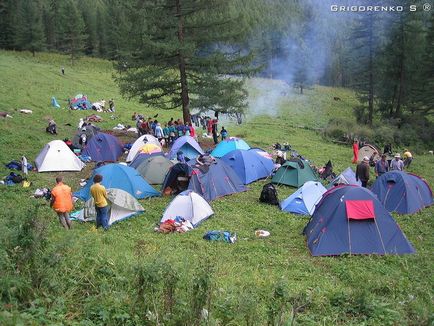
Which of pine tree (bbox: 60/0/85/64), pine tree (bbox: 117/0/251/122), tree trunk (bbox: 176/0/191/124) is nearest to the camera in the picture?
pine tree (bbox: 117/0/251/122)

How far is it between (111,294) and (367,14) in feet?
117

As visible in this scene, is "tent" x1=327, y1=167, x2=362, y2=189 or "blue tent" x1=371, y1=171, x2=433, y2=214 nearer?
"blue tent" x1=371, y1=171, x2=433, y2=214

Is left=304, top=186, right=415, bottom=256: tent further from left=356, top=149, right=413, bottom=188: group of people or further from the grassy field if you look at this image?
left=356, top=149, right=413, bottom=188: group of people

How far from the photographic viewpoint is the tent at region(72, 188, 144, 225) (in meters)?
12.3

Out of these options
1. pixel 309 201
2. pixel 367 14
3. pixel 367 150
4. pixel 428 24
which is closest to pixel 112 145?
pixel 309 201

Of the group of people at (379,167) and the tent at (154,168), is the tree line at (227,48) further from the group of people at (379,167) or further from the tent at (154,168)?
the group of people at (379,167)

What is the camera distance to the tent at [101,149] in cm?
1919

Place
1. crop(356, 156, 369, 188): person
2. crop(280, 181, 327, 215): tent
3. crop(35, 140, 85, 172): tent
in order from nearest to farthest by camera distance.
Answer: crop(280, 181, 327, 215): tent, crop(356, 156, 369, 188): person, crop(35, 140, 85, 172): tent

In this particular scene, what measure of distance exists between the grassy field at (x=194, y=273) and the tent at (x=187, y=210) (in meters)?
0.32

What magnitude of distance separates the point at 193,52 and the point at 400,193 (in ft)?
37.8

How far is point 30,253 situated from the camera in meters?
5.76

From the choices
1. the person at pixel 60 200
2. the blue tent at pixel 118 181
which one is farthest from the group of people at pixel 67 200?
the blue tent at pixel 118 181

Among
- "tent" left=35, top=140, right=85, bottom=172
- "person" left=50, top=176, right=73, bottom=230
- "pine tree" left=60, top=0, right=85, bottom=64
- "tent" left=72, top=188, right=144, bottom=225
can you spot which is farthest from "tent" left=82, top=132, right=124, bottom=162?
"pine tree" left=60, top=0, right=85, bottom=64

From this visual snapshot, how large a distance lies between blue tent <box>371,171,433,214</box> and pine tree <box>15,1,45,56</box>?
6174cm
